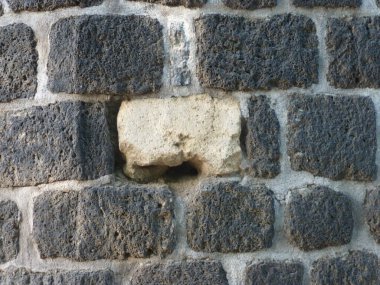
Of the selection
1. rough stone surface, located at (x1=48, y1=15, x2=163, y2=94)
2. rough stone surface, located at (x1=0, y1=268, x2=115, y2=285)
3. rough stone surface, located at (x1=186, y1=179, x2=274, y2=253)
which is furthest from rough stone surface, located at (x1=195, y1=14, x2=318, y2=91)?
rough stone surface, located at (x1=0, y1=268, x2=115, y2=285)

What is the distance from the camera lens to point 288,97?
7.12 feet

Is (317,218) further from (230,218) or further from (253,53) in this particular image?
(253,53)

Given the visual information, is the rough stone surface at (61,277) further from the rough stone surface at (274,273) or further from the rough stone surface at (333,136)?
the rough stone surface at (333,136)

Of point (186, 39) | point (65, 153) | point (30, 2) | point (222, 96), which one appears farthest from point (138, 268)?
point (30, 2)

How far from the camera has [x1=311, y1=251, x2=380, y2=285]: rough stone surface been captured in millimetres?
2119

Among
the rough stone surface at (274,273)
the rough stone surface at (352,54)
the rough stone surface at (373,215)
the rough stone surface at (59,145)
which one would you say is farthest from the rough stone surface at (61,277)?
the rough stone surface at (352,54)

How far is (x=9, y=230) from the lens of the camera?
2.20 m

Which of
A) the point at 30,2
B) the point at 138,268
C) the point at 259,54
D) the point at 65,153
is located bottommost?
the point at 138,268

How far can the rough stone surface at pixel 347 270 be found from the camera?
83.4 inches

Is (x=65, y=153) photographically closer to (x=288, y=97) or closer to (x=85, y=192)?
(x=85, y=192)

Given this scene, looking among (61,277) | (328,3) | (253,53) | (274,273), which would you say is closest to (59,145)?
(61,277)

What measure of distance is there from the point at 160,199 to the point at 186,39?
51 cm

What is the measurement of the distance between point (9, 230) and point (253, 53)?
0.96 m

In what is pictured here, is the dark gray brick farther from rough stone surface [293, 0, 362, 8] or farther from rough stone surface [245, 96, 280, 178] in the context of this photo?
rough stone surface [245, 96, 280, 178]
